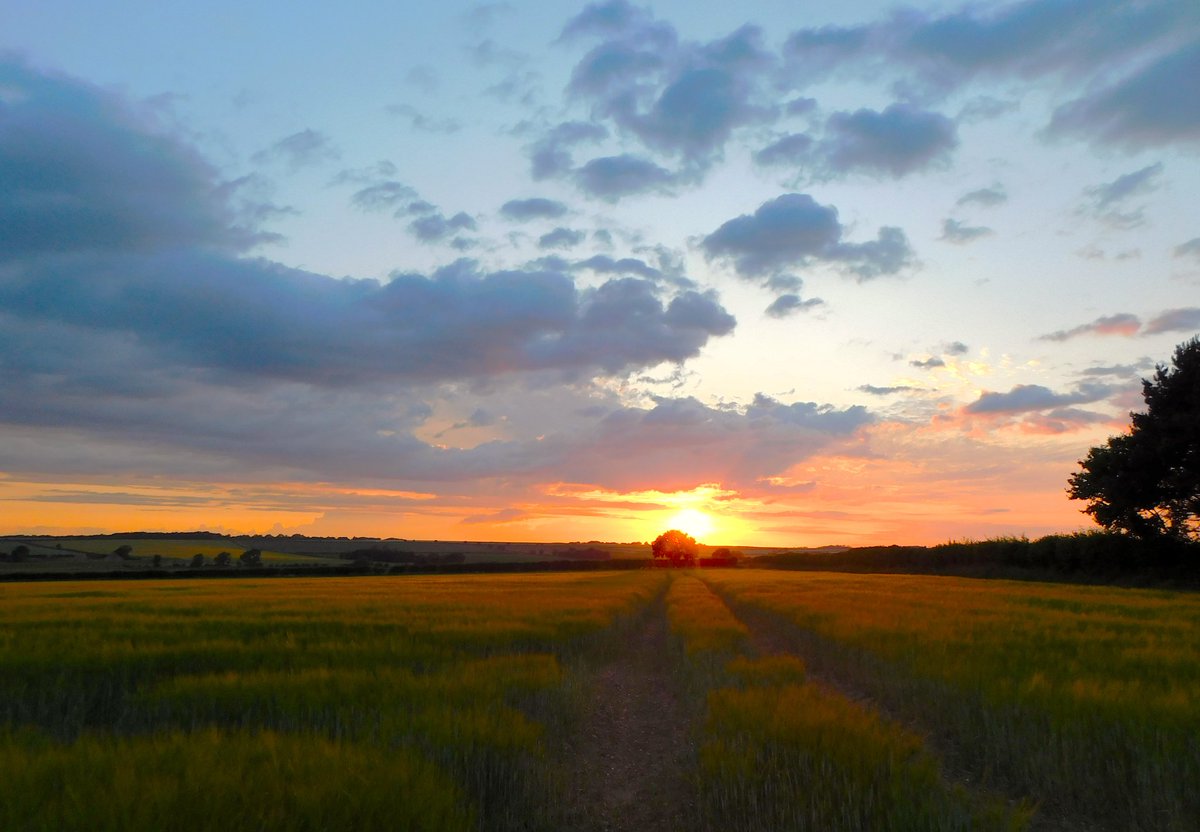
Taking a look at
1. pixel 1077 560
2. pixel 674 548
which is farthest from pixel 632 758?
pixel 674 548

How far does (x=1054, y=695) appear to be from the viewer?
7145 mm

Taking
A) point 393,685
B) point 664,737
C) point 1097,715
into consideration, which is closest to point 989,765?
point 1097,715

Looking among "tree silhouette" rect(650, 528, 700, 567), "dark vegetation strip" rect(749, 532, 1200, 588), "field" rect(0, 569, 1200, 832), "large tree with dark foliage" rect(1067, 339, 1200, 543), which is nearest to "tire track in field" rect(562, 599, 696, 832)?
"field" rect(0, 569, 1200, 832)

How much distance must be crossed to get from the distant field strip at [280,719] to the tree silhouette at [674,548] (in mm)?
121330

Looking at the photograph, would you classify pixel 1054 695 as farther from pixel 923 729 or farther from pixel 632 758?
pixel 632 758

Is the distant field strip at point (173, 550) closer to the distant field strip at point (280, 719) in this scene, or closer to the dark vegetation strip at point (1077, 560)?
the dark vegetation strip at point (1077, 560)

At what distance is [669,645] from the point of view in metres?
16.4

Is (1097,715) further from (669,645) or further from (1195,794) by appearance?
(669,645)

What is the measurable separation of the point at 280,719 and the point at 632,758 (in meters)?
3.83

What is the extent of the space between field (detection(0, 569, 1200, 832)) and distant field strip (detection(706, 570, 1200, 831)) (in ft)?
0.10

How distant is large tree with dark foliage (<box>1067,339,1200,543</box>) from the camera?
34.6 meters

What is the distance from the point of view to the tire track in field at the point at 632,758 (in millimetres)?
5840

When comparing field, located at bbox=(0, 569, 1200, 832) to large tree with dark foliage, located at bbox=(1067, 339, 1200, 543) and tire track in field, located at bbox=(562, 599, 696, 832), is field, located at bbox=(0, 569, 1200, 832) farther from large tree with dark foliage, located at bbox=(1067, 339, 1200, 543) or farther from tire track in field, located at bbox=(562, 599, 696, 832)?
large tree with dark foliage, located at bbox=(1067, 339, 1200, 543)

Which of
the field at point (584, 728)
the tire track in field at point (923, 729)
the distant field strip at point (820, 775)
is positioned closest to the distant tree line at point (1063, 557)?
the field at point (584, 728)
